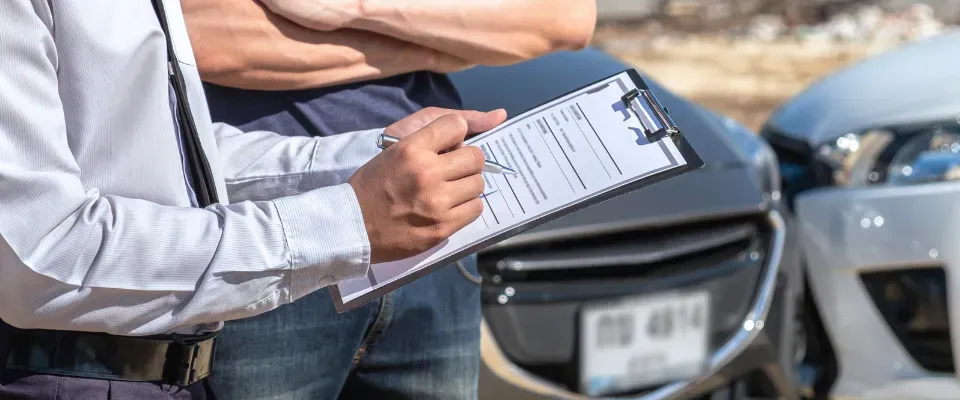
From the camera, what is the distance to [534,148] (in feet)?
4.04

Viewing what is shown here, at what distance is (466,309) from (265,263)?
1.64 ft

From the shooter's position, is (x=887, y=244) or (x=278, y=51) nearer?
(x=278, y=51)

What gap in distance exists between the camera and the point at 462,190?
1.11 m

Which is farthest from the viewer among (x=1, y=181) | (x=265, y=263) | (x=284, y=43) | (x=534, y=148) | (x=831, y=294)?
(x=831, y=294)

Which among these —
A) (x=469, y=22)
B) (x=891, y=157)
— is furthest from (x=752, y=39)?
(x=469, y=22)

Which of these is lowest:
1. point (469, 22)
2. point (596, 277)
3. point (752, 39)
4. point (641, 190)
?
point (752, 39)

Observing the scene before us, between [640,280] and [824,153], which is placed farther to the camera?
[824,153]

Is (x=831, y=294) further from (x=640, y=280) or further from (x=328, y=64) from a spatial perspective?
(x=328, y=64)

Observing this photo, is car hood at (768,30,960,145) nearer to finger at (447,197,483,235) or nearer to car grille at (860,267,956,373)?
car grille at (860,267,956,373)

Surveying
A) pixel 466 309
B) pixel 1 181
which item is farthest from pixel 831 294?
pixel 1 181

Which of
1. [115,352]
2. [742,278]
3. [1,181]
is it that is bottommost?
[742,278]

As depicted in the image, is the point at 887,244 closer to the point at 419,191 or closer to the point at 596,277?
the point at 596,277

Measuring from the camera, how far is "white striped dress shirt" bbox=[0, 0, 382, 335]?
967 millimetres

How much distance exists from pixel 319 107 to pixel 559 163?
1.20 ft
